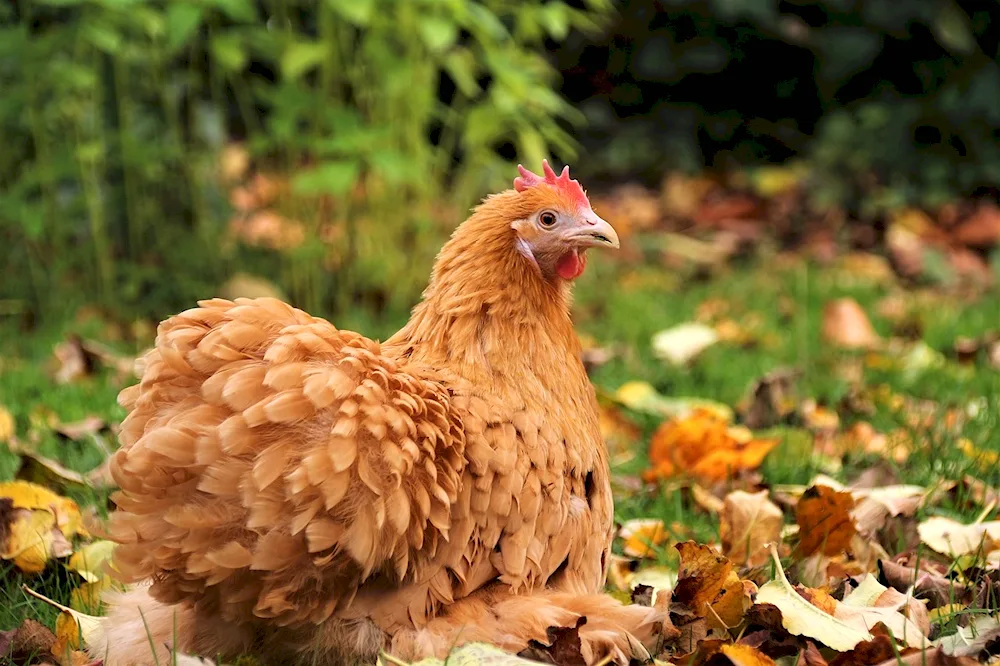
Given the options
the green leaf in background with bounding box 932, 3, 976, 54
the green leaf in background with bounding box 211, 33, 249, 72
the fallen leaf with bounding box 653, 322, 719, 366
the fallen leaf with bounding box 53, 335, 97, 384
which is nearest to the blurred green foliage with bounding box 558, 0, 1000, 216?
the green leaf in background with bounding box 932, 3, 976, 54

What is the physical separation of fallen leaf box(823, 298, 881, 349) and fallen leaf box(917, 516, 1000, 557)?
6.58 ft

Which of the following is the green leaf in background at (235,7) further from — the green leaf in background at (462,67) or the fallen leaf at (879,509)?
the fallen leaf at (879,509)

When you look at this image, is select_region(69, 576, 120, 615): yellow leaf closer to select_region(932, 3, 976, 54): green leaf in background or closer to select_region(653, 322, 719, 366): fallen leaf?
select_region(653, 322, 719, 366): fallen leaf

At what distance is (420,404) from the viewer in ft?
6.61

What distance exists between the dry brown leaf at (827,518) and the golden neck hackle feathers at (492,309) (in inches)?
21.9

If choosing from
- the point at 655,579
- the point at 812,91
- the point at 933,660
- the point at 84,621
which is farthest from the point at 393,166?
the point at 812,91

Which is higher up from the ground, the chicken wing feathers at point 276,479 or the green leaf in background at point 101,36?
the green leaf in background at point 101,36

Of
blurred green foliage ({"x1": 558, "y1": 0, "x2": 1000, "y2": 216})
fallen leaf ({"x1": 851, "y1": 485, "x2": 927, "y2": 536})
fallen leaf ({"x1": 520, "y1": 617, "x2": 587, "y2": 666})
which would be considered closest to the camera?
fallen leaf ({"x1": 520, "y1": 617, "x2": 587, "y2": 666})

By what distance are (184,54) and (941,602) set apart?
4.02 m

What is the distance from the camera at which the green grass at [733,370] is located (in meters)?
2.97

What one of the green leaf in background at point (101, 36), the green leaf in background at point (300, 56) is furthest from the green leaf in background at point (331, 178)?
the green leaf in background at point (101, 36)

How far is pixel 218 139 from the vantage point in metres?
5.22

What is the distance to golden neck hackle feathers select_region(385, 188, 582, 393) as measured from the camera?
2.24 m

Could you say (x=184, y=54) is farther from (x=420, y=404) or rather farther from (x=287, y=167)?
(x=420, y=404)
